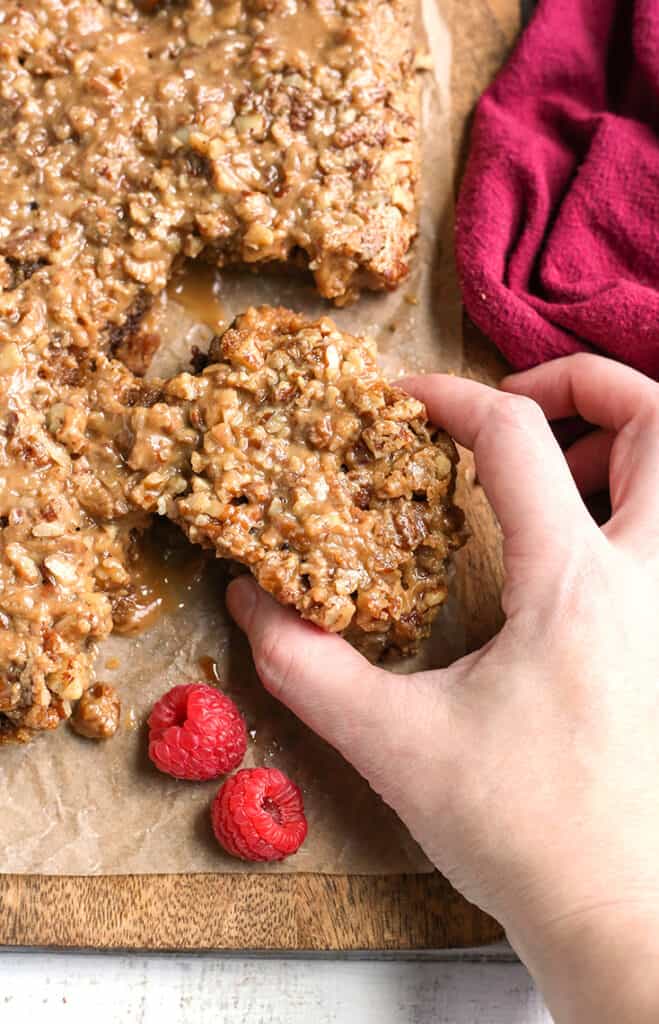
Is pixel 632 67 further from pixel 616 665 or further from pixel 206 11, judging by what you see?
pixel 616 665

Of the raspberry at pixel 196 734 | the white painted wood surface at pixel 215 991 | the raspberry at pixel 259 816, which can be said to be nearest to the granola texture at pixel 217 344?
the raspberry at pixel 196 734

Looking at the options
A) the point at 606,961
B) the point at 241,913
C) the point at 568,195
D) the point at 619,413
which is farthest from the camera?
the point at 568,195

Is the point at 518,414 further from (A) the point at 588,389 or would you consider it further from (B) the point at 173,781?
(B) the point at 173,781

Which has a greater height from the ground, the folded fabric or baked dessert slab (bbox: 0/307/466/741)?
the folded fabric

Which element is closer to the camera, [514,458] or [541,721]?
[541,721]

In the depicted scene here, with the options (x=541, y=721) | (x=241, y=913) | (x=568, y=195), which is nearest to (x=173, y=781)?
(x=241, y=913)

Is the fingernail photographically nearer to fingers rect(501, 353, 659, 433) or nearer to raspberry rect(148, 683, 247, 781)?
raspberry rect(148, 683, 247, 781)

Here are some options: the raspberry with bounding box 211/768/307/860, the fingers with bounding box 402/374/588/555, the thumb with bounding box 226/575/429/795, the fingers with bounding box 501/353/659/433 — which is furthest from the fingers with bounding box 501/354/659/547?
the raspberry with bounding box 211/768/307/860
